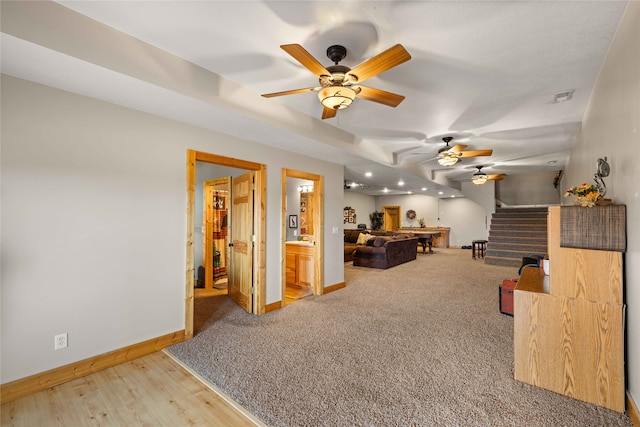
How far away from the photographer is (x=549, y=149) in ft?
18.5

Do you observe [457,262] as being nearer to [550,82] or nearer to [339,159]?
[339,159]

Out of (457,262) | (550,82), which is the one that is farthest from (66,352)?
(457,262)

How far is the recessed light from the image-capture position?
317 cm

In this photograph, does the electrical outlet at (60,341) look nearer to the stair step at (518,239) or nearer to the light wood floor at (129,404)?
the light wood floor at (129,404)

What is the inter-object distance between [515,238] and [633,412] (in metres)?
7.66

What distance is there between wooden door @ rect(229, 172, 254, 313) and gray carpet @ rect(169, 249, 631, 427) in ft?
0.86

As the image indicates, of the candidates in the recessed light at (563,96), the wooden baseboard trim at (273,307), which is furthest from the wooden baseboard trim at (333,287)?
the recessed light at (563,96)

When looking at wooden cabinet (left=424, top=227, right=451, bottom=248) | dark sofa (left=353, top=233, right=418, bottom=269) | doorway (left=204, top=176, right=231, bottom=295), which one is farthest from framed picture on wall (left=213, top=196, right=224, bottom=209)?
wooden cabinet (left=424, top=227, right=451, bottom=248)

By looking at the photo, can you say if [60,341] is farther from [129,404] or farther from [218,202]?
[218,202]

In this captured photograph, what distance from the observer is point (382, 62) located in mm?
1980

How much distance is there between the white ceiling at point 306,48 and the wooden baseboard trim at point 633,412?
8.61 ft

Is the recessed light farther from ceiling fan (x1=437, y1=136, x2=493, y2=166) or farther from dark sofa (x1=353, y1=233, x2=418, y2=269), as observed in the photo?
dark sofa (x1=353, y1=233, x2=418, y2=269)

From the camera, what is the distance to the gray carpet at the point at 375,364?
1948 millimetres

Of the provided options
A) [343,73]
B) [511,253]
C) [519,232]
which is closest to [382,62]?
[343,73]
